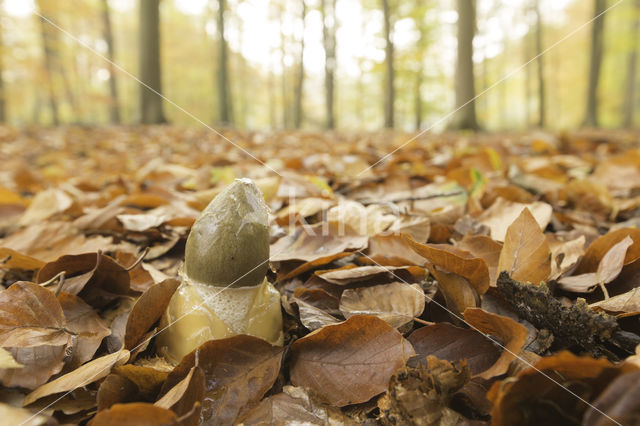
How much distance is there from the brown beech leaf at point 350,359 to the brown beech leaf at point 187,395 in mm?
218

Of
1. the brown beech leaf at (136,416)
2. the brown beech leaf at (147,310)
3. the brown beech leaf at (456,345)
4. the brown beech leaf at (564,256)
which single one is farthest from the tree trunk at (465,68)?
the brown beech leaf at (136,416)

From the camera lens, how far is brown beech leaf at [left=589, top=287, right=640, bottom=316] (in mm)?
959

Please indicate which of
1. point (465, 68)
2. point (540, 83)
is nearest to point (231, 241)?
point (465, 68)

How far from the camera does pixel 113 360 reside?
3.03 ft

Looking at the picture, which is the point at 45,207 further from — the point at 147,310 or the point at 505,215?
the point at 505,215

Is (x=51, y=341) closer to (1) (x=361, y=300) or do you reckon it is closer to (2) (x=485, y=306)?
(1) (x=361, y=300)

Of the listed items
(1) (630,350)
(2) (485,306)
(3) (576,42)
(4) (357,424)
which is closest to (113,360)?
(4) (357,424)

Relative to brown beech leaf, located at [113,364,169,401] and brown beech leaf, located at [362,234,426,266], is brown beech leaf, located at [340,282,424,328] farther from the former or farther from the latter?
brown beech leaf, located at [113,364,169,401]

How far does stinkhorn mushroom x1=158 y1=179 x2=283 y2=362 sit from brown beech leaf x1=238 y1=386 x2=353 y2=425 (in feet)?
0.55

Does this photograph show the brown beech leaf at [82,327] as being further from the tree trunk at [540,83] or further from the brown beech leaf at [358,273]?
the tree trunk at [540,83]

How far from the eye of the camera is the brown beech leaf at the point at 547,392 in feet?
2.23

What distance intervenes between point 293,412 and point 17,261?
1.00m

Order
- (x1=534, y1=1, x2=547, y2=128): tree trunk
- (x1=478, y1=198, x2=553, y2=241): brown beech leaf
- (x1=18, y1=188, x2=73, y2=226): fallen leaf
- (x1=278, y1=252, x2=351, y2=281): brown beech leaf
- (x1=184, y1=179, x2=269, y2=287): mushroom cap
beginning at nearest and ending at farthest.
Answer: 1. (x1=184, y1=179, x2=269, y2=287): mushroom cap
2. (x1=278, y1=252, x2=351, y2=281): brown beech leaf
3. (x1=478, y1=198, x2=553, y2=241): brown beech leaf
4. (x1=18, y1=188, x2=73, y2=226): fallen leaf
5. (x1=534, y1=1, x2=547, y2=128): tree trunk

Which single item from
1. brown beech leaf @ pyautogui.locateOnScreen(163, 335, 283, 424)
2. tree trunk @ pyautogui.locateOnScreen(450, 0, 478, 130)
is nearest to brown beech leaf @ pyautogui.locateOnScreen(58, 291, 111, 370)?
brown beech leaf @ pyautogui.locateOnScreen(163, 335, 283, 424)
